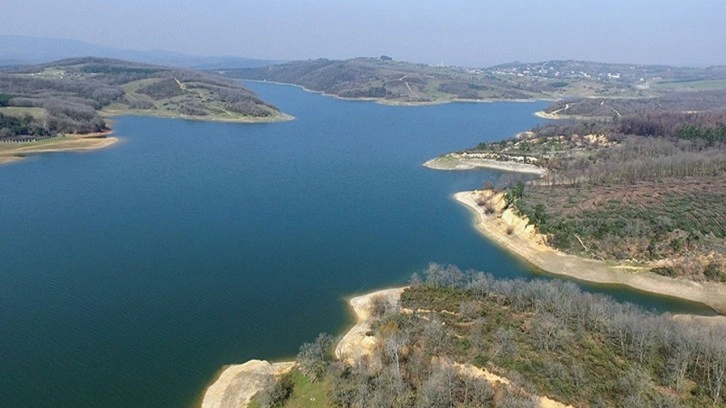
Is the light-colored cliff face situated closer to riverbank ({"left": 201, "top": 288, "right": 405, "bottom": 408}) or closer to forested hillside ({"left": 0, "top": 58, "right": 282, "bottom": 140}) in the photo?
riverbank ({"left": 201, "top": 288, "right": 405, "bottom": 408})

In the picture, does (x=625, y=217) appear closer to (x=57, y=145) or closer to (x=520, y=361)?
(x=520, y=361)

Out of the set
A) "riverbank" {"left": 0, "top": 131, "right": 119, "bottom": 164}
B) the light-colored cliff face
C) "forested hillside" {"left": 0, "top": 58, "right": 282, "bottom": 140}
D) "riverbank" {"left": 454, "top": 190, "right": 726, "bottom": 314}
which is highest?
"forested hillside" {"left": 0, "top": 58, "right": 282, "bottom": 140}

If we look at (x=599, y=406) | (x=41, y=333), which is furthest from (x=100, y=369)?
(x=599, y=406)

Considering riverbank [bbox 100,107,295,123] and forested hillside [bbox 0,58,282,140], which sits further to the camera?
riverbank [bbox 100,107,295,123]

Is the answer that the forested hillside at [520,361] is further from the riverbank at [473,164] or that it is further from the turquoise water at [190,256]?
the riverbank at [473,164]

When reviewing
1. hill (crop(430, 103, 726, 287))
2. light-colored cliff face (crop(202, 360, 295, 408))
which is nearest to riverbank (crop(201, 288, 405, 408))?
light-colored cliff face (crop(202, 360, 295, 408))

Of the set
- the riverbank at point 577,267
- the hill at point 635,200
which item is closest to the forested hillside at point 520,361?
the riverbank at point 577,267
